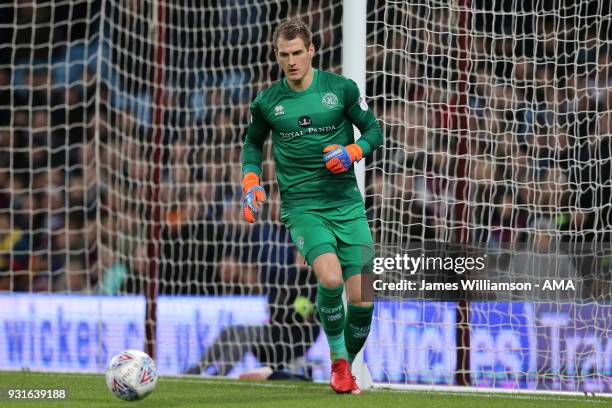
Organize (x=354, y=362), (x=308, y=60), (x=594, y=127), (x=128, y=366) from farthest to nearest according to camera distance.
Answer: (x=594, y=127), (x=354, y=362), (x=308, y=60), (x=128, y=366)

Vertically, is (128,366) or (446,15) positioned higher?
(446,15)

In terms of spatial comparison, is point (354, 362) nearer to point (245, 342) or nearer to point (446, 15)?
point (245, 342)

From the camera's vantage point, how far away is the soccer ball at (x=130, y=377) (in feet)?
14.7

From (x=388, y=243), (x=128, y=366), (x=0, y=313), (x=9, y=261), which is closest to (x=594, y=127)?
(x=388, y=243)

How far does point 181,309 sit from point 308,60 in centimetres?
373

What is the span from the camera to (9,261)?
1123 cm

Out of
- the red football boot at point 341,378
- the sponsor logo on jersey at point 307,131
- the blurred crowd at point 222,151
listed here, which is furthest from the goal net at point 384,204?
the sponsor logo on jersey at point 307,131

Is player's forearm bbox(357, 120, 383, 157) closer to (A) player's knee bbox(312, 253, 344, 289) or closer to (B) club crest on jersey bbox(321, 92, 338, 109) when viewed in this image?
(B) club crest on jersey bbox(321, 92, 338, 109)

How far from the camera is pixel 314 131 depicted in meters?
5.26

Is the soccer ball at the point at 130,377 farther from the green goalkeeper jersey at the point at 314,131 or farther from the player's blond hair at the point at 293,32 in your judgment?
the player's blond hair at the point at 293,32

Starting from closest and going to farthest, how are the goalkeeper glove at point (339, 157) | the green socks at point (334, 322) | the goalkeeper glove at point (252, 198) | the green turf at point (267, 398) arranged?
the green turf at point (267, 398) → the goalkeeper glove at point (339, 157) → the goalkeeper glove at point (252, 198) → the green socks at point (334, 322)

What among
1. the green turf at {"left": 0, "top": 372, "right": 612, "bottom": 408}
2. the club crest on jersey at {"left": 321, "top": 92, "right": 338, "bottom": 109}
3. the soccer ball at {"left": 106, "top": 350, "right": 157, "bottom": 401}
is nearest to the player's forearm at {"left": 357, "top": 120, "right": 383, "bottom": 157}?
the club crest on jersey at {"left": 321, "top": 92, "right": 338, "bottom": 109}

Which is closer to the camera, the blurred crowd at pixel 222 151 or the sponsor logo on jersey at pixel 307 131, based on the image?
the sponsor logo on jersey at pixel 307 131

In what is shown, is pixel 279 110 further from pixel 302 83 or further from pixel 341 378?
pixel 341 378
